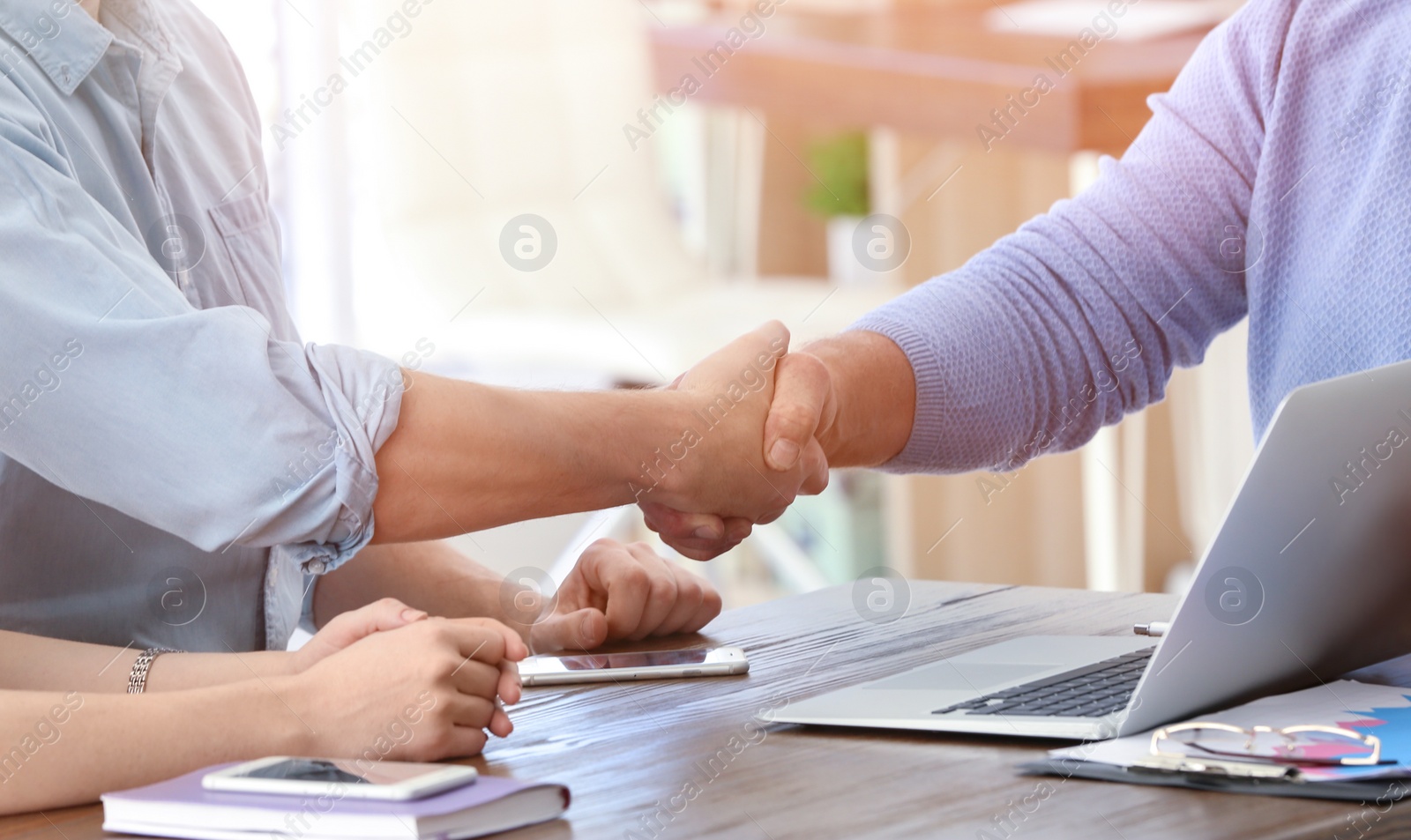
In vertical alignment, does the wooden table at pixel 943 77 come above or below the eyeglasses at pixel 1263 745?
above

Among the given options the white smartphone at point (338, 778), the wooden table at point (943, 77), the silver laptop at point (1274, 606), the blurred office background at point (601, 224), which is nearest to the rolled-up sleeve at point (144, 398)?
the white smartphone at point (338, 778)

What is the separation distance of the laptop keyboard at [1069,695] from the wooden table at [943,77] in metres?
1.07

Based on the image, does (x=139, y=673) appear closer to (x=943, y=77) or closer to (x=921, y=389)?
(x=921, y=389)

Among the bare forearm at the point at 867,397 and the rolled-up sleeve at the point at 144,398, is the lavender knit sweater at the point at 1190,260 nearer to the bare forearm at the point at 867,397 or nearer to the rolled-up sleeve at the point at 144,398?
the bare forearm at the point at 867,397

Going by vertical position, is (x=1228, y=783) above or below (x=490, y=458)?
below

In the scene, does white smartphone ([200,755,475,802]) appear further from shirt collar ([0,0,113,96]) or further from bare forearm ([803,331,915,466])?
bare forearm ([803,331,915,466])

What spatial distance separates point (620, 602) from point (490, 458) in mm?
204

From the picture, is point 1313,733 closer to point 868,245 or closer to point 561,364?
point 561,364

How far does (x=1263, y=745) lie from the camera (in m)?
0.70

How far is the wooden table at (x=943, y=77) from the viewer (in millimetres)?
1821

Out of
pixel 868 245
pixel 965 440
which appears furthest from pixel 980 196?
pixel 965 440

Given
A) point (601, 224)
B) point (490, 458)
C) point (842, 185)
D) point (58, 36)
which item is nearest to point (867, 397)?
point (490, 458)

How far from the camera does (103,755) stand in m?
0.73

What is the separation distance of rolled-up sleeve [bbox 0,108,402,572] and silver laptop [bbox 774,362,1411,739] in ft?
1.11
